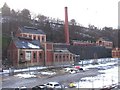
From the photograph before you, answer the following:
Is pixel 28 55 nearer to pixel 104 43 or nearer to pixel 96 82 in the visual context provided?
pixel 96 82

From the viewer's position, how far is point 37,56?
4644 centimetres

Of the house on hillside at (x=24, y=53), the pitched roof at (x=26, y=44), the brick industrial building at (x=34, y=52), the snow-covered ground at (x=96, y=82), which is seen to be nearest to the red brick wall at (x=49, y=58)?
the brick industrial building at (x=34, y=52)

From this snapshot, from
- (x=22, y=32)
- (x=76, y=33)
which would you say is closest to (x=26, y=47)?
(x=22, y=32)

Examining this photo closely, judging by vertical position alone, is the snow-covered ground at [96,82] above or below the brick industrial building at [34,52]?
below

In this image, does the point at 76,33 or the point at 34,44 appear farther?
the point at 76,33

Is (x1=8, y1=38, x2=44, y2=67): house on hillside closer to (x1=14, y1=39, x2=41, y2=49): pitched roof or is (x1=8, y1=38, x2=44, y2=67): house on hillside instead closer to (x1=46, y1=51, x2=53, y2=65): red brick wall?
(x1=14, y1=39, x2=41, y2=49): pitched roof

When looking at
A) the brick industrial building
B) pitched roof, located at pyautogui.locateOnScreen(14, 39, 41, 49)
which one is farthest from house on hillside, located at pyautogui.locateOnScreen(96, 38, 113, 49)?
pitched roof, located at pyautogui.locateOnScreen(14, 39, 41, 49)

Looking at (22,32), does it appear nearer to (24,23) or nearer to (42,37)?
(42,37)

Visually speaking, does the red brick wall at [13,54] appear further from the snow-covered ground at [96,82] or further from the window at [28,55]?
the snow-covered ground at [96,82]

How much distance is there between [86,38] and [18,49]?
50.7 m

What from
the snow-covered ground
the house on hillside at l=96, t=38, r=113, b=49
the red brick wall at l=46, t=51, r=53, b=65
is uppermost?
the house on hillside at l=96, t=38, r=113, b=49

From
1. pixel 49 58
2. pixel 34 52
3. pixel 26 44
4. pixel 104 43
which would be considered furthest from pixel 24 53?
pixel 104 43

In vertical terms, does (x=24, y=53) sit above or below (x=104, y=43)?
below

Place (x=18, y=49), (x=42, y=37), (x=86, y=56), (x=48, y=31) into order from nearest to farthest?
(x=18, y=49), (x=42, y=37), (x=86, y=56), (x=48, y=31)
